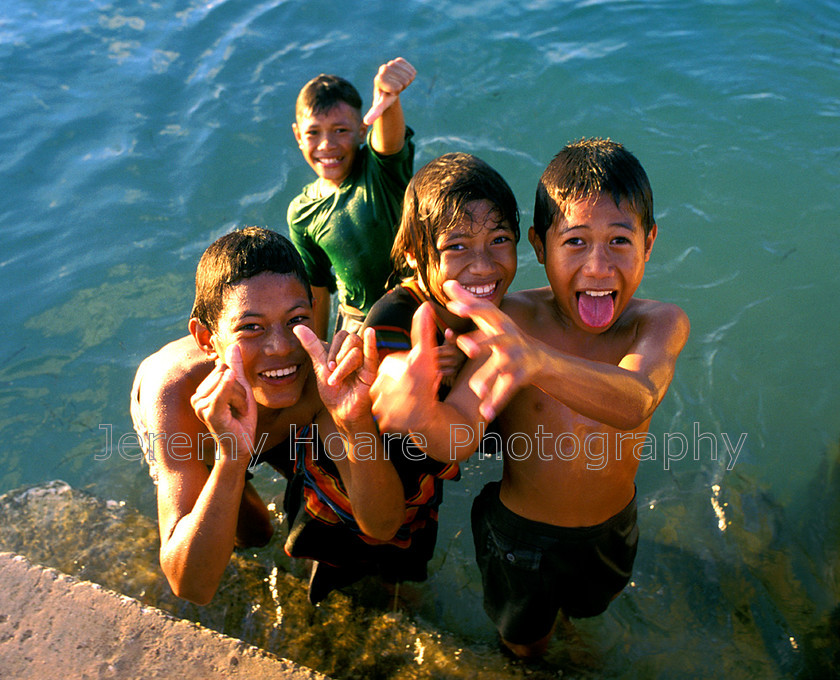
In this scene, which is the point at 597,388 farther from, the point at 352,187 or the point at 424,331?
the point at 352,187

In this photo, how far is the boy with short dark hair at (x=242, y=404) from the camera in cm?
228

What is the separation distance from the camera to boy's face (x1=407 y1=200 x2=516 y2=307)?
2.47 metres

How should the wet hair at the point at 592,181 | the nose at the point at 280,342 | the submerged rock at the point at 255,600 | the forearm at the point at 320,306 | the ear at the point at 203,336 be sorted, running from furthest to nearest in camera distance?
1. the forearm at the point at 320,306
2. the submerged rock at the point at 255,600
3. the ear at the point at 203,336
4. the nose at the point at 280,342
5. the wet hair at the point at 592,181

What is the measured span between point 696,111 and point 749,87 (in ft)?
2.01

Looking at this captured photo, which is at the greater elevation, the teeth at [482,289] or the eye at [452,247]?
the eye at [452,247]

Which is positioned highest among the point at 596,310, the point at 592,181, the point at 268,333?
the point at 592,181

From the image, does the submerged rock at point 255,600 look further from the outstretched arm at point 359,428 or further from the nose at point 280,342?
the nose at point 280,342

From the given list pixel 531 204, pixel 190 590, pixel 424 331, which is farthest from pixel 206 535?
pixel 531 204

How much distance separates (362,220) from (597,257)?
59.0 inches

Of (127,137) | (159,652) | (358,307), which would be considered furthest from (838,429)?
(127,137)

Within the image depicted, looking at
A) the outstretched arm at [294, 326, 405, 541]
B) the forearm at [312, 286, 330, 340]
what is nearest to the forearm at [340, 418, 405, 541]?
the outstretched arm at [294, 326, 405, 541]

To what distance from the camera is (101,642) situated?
2416mm

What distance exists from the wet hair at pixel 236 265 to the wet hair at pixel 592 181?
99 centimetres

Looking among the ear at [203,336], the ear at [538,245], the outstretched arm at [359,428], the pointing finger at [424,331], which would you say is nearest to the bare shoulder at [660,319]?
the ear at [538,245]
